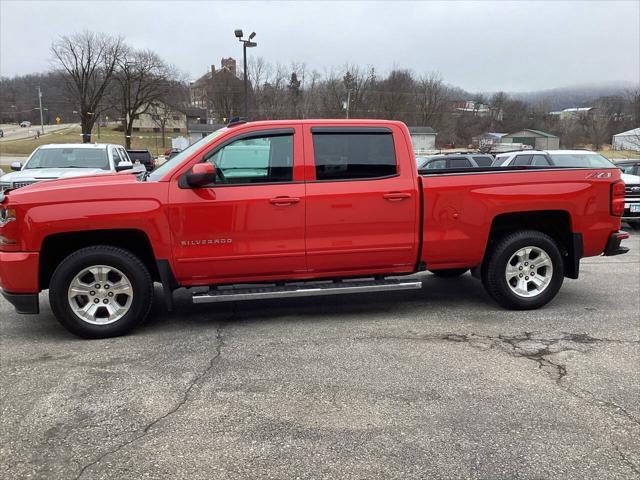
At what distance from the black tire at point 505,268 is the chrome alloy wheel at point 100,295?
11.9 ft

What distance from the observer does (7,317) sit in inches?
219

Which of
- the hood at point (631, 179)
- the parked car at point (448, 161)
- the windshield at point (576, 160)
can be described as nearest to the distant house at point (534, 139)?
the parked car at point (448, 161)

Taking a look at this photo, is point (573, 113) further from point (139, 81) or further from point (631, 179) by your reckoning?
point (631, 179)

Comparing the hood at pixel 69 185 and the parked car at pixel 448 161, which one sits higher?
the parked car at pixel 448 161

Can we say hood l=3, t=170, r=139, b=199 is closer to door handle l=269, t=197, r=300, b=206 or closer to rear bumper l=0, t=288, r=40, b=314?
rear bumper l=0, t=288, r=40, b=314

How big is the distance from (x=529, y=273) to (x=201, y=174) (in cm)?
357

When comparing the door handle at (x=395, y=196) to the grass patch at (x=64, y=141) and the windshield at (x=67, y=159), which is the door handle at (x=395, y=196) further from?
the grass patch at (x=64, y=141)

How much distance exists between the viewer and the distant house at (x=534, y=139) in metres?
85.7

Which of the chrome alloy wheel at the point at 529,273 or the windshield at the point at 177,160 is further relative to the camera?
the chrome alloy wheel at the point at 529,273

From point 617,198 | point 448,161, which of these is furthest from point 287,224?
point 448,161

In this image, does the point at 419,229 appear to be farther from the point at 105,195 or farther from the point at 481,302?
the point at 105,195

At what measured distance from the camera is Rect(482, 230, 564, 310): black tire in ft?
18.1

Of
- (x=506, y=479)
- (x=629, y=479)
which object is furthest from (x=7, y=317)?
(x=629, y=479)

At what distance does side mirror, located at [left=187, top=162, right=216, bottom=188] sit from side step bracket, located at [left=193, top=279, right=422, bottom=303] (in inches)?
41.5
